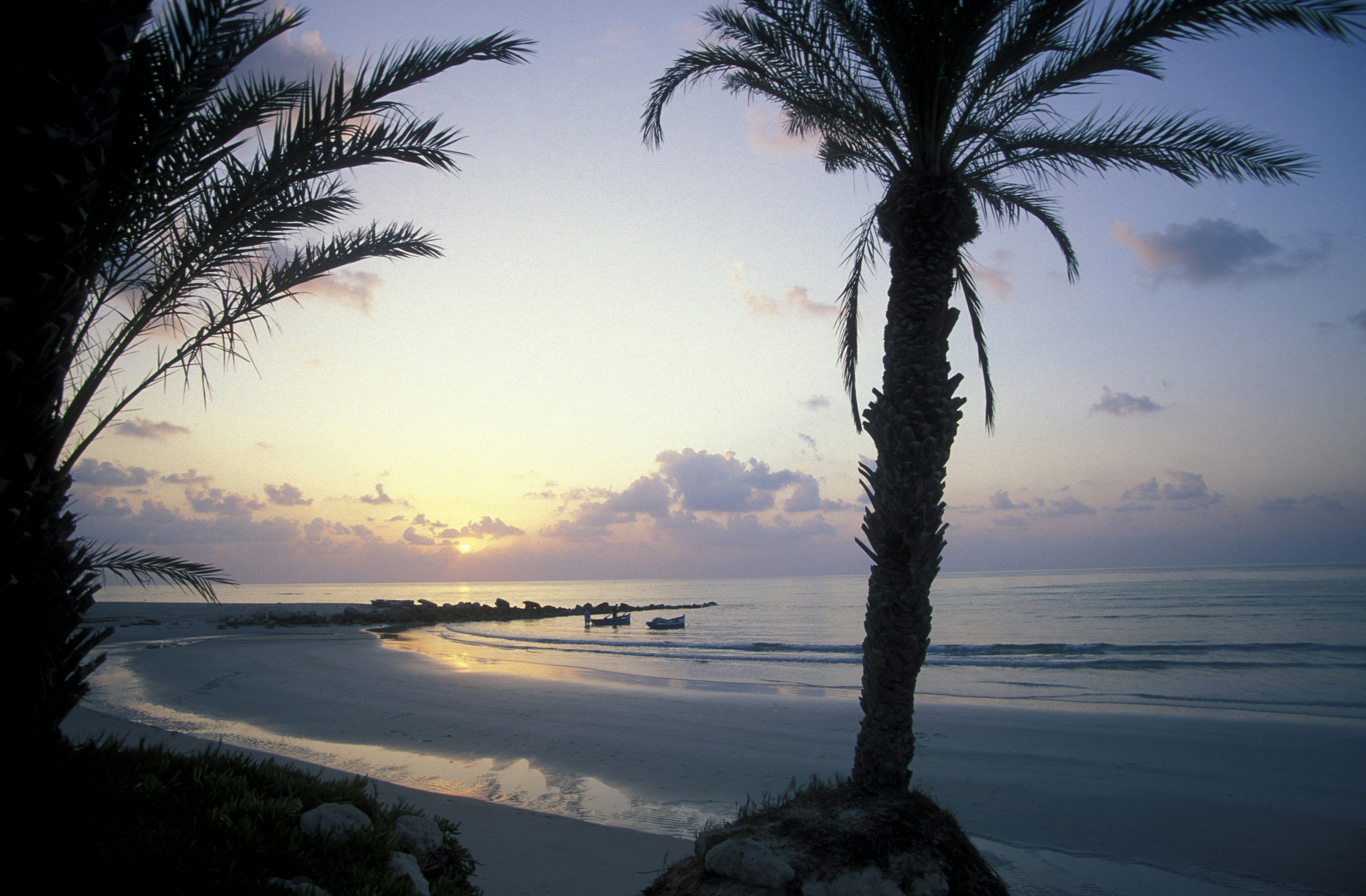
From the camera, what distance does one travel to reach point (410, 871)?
469 cm

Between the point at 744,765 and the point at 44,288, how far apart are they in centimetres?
986

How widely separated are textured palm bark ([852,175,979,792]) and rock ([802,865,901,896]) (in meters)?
1.16

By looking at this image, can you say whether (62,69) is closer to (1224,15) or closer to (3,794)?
(3,794)

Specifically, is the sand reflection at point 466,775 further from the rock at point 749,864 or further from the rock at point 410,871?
the rock at point 410,871

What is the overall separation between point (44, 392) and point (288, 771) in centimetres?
356

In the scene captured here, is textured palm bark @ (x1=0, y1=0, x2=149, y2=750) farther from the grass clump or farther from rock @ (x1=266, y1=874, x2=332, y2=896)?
rock @ (x1=266, y1=874, x2=332, y2=896)

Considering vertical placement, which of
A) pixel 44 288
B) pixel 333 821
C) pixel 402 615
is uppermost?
pixel 44 288

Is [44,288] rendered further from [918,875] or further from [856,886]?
[918,875]

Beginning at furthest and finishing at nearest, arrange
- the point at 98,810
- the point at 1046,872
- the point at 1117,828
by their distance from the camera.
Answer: the point at 1117,828, the point at 1046,872, the point at 98,810

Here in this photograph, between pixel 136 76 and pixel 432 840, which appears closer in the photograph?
pixel 136 76

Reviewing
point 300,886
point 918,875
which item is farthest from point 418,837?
point 918,875

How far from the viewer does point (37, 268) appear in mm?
3590

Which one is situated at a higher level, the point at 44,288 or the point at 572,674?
the point at 44,288

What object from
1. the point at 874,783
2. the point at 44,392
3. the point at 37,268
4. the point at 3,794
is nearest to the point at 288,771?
the point at 3,794
